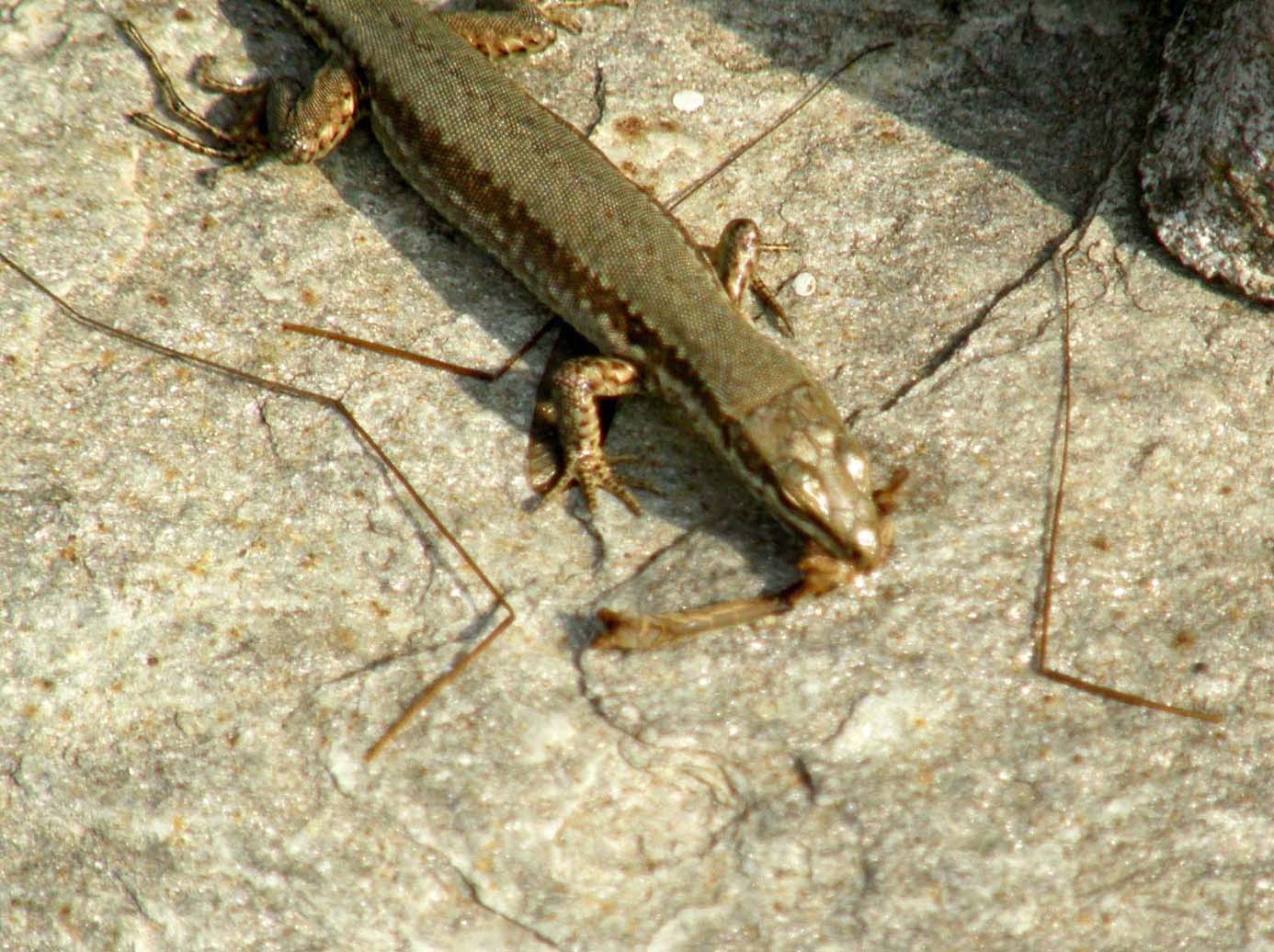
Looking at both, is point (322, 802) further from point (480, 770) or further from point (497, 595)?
point (497, 595)

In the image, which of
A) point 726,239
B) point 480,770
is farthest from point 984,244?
point 480,770

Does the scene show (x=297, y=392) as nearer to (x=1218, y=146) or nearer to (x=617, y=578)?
(x=617, y=578)

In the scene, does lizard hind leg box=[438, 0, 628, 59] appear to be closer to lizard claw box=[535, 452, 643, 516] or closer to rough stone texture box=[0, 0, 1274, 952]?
rough stone texture box=[0, 0, 1274, 952]

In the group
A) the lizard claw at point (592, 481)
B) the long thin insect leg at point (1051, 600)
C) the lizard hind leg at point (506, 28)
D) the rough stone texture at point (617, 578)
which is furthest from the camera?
the lizard hind leg at point (506, 28)

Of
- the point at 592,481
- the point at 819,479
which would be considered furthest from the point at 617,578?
the point at 819,479

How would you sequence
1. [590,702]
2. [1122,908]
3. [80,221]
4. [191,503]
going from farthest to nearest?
[80,221], [191,503], [590,702], [1122,908]

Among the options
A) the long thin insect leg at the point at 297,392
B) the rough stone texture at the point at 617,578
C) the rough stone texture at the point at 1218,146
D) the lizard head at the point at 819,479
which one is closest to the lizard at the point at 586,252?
the lizard head at the point at 819,479

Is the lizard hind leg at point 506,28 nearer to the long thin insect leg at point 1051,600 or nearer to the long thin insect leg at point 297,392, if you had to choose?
the long thin insect leg at point 297,392

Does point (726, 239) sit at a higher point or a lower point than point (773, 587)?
higher

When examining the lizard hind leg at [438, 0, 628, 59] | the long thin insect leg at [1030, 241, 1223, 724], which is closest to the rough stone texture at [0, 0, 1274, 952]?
the long thin insect leg at [1030, 241, 1223, 724]
